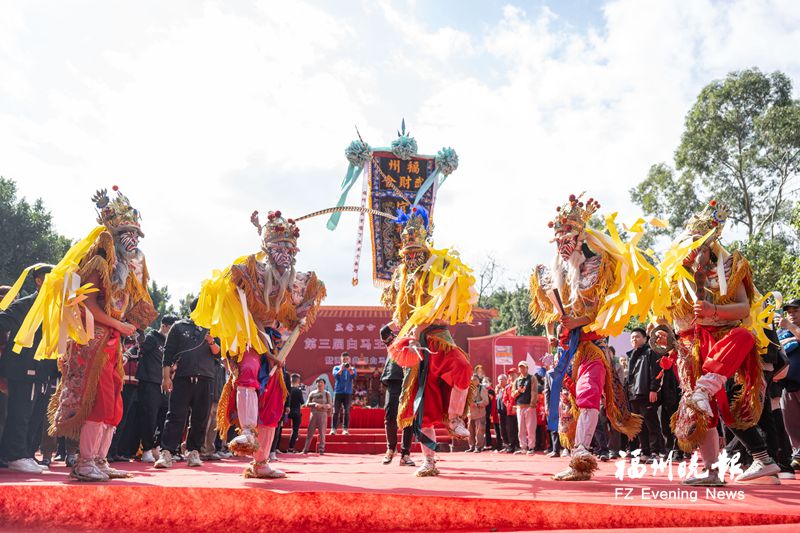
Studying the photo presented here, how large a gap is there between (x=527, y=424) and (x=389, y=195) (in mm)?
8439

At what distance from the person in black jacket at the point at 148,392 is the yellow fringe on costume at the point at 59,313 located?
2693mm

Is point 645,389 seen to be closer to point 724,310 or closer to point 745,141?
point 724,310

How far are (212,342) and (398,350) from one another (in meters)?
2.22

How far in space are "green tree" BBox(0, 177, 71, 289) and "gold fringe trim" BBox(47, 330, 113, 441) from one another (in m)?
24.0

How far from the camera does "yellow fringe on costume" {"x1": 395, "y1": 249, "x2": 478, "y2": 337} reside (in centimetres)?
498

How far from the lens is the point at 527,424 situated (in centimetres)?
1017

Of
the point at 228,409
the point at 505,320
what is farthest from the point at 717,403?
the point at 505,320

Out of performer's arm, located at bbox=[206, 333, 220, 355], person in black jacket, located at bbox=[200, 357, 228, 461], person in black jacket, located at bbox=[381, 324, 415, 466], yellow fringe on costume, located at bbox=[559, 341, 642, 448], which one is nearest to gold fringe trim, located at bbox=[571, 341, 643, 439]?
yellow fringe on costume, located at bbox=[559, 341, 642, 448]

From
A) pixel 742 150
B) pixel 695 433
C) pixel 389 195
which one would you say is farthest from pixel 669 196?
pixel 695 433

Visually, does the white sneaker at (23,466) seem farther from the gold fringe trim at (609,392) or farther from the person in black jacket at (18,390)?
the gold fringe trim at (609,392)

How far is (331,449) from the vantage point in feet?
39.7

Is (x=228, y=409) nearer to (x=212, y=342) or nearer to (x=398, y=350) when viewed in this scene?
(x=398, y=350)

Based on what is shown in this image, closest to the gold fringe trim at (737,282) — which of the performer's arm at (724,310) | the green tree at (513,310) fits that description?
the performer's arm at (724,310)

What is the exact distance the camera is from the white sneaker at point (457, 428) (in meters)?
4.77
